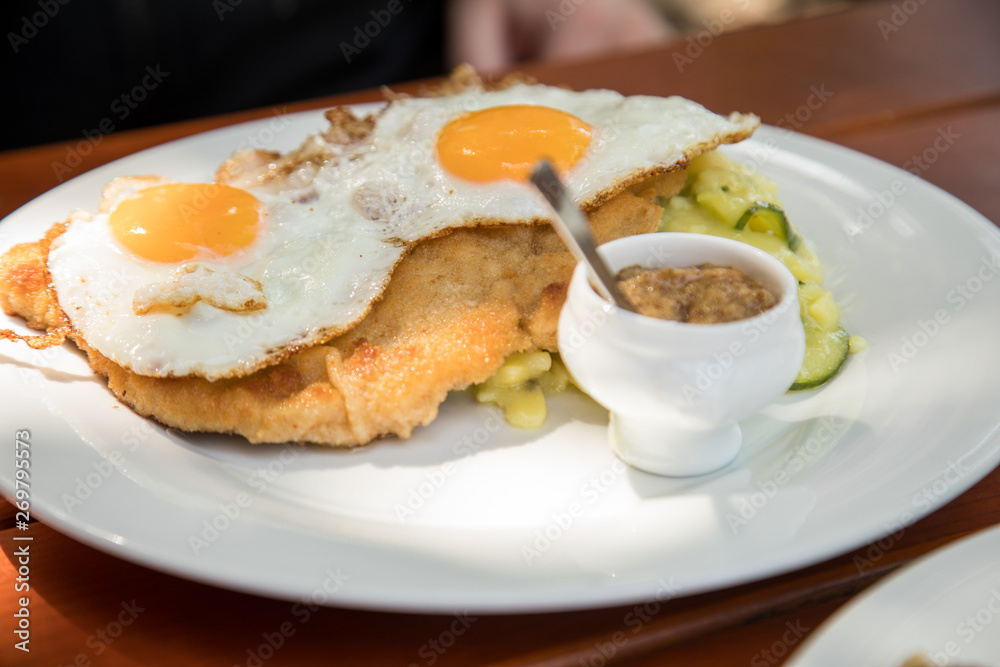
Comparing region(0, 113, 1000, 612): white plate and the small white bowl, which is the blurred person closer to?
region(0, 113, 1000, 612): white plate

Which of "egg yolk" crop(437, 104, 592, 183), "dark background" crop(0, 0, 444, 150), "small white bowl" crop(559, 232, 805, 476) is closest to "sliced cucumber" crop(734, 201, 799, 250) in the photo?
"egg yolk" crop(437, 104, 592, 183)

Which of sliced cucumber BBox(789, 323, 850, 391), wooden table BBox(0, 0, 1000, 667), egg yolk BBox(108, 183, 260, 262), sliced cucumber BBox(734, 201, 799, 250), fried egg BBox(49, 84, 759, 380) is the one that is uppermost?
egg yolk BBox(108, 183, 260, 262)

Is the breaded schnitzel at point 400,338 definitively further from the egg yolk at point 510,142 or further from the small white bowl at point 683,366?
the small white bowl at point 683,366

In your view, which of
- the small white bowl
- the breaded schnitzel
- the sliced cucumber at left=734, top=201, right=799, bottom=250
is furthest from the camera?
the sliced cucumber at left=734, top=201, right=799, bottom=250

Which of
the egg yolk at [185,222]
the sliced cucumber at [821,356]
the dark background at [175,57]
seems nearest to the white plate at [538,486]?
the sliced cucumber at [821,356]

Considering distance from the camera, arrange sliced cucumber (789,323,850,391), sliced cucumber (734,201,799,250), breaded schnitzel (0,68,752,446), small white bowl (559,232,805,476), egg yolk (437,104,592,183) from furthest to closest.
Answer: sliced cucumber (734,201,799,250), egg yolk (437,104,592,183), sliced cucumber (789,323,850,391), breaded schnitzel (0,68,752,446), small white bowl (559,232,805,476)

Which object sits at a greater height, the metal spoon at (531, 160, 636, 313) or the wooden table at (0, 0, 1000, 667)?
the metal spoon at (531, 160, 636, 313)

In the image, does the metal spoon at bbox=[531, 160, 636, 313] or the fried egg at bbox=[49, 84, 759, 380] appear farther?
the fried egg at bbox=[49, 84, 759, 380]
